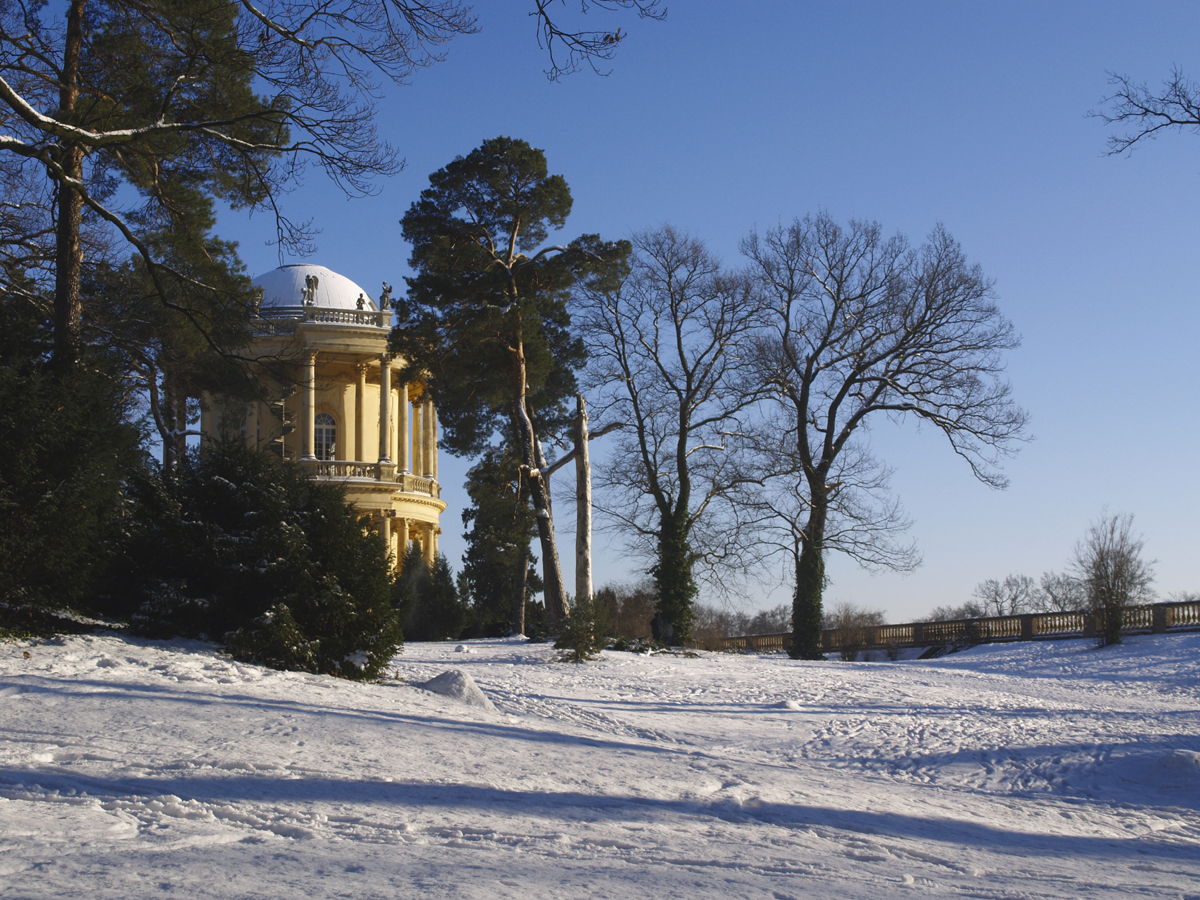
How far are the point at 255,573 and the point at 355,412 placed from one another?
40333mm

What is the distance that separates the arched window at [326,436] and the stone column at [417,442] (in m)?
4.51

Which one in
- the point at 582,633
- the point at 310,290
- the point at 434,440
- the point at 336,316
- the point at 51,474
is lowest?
the point at 582,633

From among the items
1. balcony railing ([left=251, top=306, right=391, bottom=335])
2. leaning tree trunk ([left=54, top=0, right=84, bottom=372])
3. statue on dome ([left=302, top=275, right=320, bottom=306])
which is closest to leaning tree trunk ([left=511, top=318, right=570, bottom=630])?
leaning tree trunk ([left=54, top=0, right=84, bottom=372])

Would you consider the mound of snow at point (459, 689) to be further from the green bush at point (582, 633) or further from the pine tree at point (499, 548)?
the pine tree at point (499, 548)

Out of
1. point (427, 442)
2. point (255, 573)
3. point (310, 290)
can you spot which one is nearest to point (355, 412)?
point (427, 442)

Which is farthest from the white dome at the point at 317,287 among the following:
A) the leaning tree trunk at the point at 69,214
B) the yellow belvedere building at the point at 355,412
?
the leaning tree trunk at the point at 69,214

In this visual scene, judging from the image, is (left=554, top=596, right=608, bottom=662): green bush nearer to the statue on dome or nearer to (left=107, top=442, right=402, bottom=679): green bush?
(left=107, top=442, right=402, bottom=679): green bush

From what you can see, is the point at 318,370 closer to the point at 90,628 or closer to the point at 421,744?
the point at 90,628

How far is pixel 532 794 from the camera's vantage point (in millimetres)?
6586

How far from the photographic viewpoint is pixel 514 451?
31031 mm

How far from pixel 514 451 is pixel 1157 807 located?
947 inches

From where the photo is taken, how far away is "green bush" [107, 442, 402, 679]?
35.5 feet

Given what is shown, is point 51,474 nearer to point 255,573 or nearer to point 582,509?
point 255,573

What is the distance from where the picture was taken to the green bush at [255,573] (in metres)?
10.8
